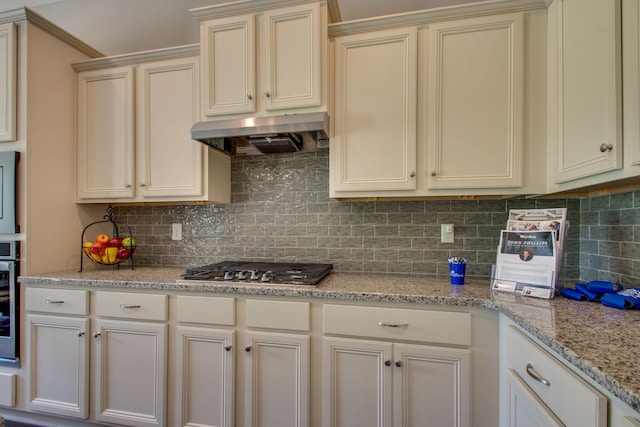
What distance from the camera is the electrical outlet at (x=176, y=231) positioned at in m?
2.25

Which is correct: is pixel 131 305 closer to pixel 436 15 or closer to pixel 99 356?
pixel 99 356

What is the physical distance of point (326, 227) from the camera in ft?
6.64

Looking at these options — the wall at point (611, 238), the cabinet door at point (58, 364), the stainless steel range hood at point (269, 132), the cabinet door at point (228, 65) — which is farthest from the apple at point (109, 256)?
the wall at point (611, 238)

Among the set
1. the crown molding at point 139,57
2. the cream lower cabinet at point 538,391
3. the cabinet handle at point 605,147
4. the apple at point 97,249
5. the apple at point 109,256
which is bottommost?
the cream lower cabinet at point 538,391

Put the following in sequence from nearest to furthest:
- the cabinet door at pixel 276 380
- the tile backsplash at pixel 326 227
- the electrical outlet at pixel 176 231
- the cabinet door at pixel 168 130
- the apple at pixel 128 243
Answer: the cabinet door at pixel 276 380 → the tile backsplash at pixel 326 227 → the cabinet door at pixel 168 130 → the apple at pixel 128 243 → the electrical outlet at pixel 176 231

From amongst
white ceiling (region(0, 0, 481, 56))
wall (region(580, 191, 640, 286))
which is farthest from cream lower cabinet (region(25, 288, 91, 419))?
wall (region(580, 191, 640, 286))

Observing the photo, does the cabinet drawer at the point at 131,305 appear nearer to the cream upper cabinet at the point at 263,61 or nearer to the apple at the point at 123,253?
the apple at the point at 123,253

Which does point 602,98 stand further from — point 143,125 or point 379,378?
point 143,125

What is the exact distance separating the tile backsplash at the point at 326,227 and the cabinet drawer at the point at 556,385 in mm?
760

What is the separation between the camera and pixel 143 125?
1.99 m

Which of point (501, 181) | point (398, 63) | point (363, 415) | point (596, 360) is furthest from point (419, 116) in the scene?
point (363, 415)

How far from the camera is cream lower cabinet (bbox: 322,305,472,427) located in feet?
4.31

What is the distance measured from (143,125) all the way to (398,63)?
5.44 feet

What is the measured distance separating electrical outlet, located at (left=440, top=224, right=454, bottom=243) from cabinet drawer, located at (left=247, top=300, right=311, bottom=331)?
968 millimetres
